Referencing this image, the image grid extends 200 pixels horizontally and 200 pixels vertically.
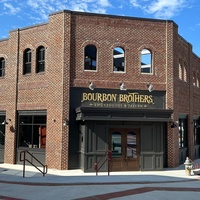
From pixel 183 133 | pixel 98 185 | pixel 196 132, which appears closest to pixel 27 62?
pixel 98 185

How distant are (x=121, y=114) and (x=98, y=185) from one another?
4969 millimetres

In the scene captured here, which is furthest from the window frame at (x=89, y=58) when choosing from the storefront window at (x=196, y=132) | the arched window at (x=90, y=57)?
the storefront window at (x=196, y=132)

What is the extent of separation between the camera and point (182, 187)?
1235cm

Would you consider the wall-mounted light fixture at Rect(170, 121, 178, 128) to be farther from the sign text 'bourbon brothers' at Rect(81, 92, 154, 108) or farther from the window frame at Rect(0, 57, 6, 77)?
the window frame at Rect(0, 57, 6, 77)

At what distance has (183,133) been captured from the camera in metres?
21.3

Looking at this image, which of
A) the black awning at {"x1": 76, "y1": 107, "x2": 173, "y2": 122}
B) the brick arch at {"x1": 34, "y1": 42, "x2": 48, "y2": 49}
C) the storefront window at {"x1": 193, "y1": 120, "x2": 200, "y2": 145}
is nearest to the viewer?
the black awning at {"x1": 76, "y1": 107, "x2": 173, "y2": 122}

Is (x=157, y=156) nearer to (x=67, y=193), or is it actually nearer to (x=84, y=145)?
(x=84, y=145)

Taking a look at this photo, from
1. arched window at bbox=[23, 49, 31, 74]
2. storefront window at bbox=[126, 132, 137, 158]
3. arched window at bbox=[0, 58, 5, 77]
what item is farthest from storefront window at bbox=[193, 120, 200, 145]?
arched window at bbox=[0, 58, 5, 77]

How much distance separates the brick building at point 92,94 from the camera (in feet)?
55.2

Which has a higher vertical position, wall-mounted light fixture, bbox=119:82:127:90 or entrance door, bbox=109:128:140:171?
wall-mounted light fixture, bbox=119:82:127:90

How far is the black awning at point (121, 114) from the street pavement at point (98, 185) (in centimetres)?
295

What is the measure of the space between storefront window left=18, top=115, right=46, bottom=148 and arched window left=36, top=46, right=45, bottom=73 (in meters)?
3.04

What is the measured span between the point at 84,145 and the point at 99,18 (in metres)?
7.71

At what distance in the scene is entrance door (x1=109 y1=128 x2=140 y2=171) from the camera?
1669 centimetres
